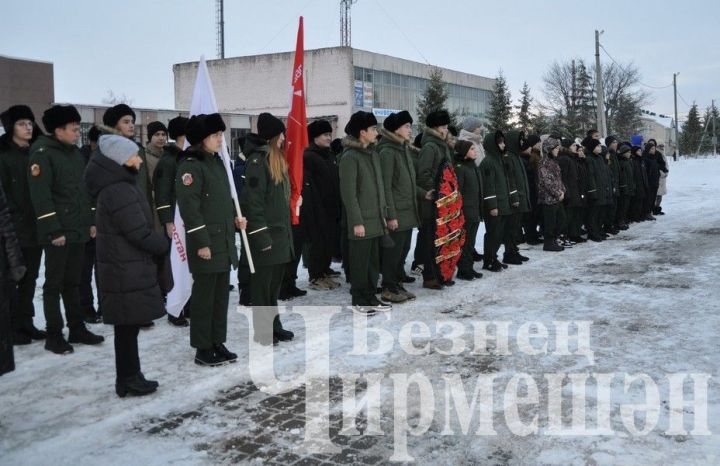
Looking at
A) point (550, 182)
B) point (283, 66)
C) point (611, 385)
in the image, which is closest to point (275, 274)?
point (611, 385)

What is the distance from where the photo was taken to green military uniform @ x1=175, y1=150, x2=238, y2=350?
5.21 m

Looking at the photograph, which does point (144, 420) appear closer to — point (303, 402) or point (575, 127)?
point (303, 402)

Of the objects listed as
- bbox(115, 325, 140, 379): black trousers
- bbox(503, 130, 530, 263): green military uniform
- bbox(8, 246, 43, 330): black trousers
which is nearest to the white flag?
bbox(8, 246, 43, 330): black trousers

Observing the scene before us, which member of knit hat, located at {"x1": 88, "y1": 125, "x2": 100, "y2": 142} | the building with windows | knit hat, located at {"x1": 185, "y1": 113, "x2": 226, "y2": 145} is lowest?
knit hat, located at {"x1": 185, "y1": 113, "x2": 226, "y2": 145}

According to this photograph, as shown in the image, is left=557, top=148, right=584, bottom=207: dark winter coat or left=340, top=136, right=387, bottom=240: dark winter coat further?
left=557, top=148, right=584, bottom=207: dark winter coat

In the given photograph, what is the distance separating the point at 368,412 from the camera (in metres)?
4.29

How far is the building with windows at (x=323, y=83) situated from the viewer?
175ft

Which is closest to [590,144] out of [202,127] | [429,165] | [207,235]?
[429,165]

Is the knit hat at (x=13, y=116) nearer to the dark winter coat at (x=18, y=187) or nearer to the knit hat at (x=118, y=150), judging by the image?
the dark winter coat at (x=18, y=187)

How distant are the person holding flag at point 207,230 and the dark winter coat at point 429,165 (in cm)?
342

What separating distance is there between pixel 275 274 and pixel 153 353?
48.0 inches

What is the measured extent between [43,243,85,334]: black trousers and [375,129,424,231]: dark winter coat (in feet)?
10.9

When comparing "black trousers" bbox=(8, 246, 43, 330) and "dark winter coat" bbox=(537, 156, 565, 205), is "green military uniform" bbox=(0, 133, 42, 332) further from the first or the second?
"dark winter coat" bbox=(537, 156, 565, 205)

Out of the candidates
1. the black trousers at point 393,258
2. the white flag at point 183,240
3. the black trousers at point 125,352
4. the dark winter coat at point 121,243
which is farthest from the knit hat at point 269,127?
the black trousers at point 393,258
